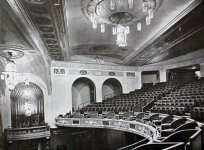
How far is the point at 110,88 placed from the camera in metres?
18.4

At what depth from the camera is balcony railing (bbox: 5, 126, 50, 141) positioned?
12.4 metres

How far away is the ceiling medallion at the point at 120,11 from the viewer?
25.0ft

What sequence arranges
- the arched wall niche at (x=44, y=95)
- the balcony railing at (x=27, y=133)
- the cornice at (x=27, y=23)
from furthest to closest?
the arched wall niche at (x=44, y=95) → the balcony railing at (x=27, y=133) → the cornice at (x=27, y=23)

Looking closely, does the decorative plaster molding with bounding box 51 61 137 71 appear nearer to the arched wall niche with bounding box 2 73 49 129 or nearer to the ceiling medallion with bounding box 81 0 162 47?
the arched wall niche with bounding box 2 73 49 129

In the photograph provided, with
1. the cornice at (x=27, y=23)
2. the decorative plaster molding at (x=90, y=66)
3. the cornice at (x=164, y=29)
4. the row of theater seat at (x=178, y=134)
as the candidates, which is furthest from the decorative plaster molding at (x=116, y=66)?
the row of theater seat at (x=178, y=134)

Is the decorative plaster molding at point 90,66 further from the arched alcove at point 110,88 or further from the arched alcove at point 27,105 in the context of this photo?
the arched alcove at point 27,105

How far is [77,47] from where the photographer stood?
1303 cm

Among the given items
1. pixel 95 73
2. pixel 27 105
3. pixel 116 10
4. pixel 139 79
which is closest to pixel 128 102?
pixel 95 73

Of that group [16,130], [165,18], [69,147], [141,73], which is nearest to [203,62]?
[141,73]

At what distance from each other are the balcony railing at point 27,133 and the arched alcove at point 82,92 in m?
3.82

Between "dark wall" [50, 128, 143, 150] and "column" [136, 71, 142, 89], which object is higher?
"column" [136, 71, 142, 89]

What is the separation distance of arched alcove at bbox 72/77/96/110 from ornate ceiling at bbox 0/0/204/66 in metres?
3.21

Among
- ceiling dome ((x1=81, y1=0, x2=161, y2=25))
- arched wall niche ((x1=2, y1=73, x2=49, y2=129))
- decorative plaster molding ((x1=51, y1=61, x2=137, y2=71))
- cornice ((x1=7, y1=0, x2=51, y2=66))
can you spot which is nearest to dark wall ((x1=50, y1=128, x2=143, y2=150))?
arched wall niche ((x1=2, y1=73, x2=49, y2=129))

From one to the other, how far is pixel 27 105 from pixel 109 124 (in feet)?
19.5
